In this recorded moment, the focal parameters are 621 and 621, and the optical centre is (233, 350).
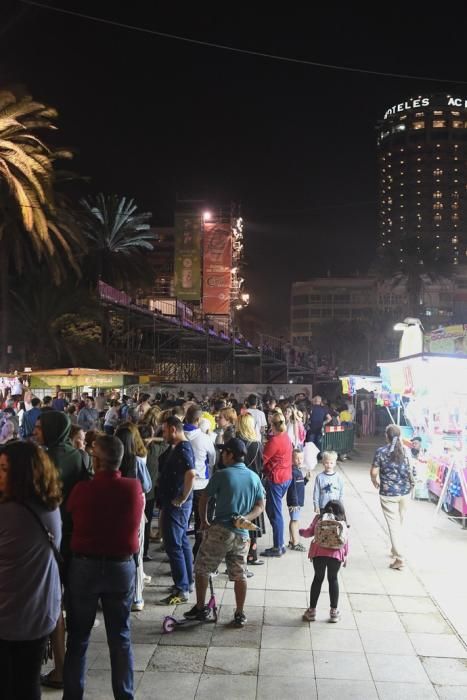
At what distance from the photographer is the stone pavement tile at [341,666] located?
4.58m

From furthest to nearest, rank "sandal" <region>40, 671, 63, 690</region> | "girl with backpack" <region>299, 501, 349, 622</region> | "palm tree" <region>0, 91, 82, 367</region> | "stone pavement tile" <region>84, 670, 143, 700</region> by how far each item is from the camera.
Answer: "palm tree" <region>0, 91, 82, 367</region> → "girl with backpack" <region>299, 501, 349, 622</region> → "sandal" <region>40, 671, 63, 690</region> → "stone pavement tile" <region>84, 670, 143, 700</region>

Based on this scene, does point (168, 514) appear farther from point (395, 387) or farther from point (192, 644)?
point (395, 387)

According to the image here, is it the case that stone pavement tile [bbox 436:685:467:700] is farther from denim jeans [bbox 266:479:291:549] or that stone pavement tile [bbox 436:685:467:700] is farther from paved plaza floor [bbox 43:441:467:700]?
denim jeans [bbox 266:479:291:549]

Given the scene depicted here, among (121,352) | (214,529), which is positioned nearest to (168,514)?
(214,529)

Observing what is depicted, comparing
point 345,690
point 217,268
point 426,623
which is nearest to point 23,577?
point 345,690

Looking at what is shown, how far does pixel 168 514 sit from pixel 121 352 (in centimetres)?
3121

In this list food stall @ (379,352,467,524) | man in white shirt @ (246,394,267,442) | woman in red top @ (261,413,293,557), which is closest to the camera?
woman in red top @ (261,413,293,557)

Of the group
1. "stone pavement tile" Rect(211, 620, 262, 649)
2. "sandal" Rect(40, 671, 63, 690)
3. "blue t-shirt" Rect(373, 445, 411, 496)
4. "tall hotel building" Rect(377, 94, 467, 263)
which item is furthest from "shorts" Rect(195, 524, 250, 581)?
"tall hotel building" Rect(377, 94, 467, 263)

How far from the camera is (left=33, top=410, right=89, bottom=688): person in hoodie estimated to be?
4.39 meters

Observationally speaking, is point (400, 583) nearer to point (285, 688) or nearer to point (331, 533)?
point (331, 533)

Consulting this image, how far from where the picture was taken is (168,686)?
4.40m

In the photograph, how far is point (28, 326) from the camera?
34.1m

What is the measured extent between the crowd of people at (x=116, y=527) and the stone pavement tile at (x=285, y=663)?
2.00ft

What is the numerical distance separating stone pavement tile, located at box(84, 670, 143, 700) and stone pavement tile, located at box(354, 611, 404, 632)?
2144 millimetres
